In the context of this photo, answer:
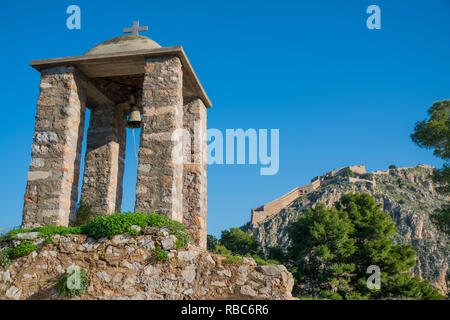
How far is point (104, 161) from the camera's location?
925 centimetres

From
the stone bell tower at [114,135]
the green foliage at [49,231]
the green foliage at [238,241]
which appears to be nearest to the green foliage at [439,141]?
the stone bell tower at [114,135]

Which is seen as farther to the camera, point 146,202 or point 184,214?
point 184,214

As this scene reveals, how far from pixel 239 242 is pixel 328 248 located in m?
11.3

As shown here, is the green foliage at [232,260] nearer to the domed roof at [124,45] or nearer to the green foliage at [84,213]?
the green foliage at [84,213]

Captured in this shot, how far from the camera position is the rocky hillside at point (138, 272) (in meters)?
5.62

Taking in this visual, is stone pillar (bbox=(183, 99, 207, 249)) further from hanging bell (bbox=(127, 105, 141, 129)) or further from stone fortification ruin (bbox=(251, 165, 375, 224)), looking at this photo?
stone fortification ruin (bbox=(251, 165, 375, 224))

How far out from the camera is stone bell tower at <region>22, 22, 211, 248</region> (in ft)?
24.0

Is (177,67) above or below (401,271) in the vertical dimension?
above

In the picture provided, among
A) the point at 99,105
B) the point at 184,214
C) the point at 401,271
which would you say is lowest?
the point at 401,271

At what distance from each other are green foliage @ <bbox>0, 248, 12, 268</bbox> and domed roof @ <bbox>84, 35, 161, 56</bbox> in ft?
13.5

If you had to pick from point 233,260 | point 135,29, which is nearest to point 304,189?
point 135,29

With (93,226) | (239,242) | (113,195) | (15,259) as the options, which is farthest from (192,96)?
(239,242)
